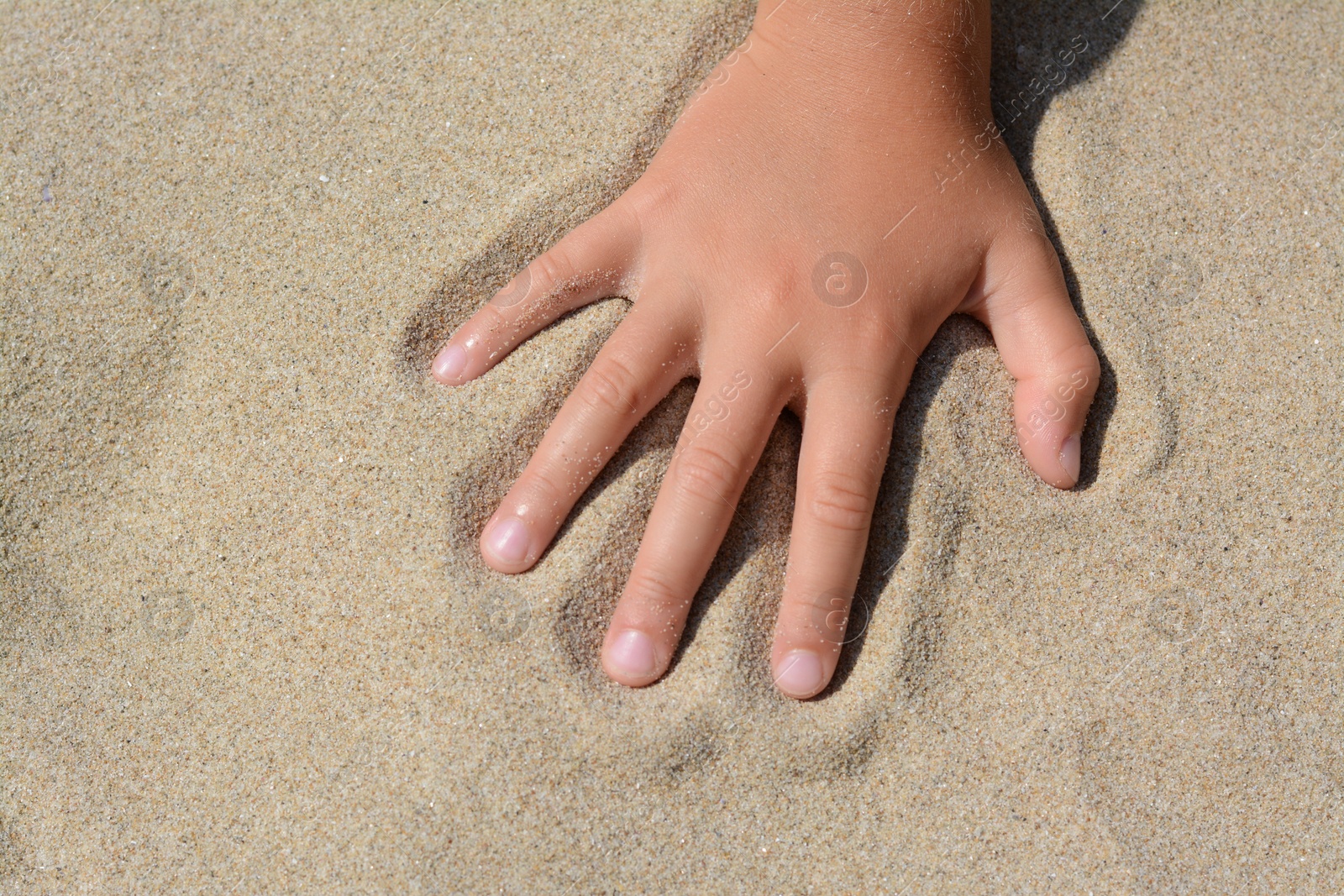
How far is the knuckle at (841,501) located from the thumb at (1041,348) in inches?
11.5

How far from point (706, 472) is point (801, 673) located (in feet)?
1.04

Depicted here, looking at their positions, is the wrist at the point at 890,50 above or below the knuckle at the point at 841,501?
above

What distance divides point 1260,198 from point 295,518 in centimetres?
168

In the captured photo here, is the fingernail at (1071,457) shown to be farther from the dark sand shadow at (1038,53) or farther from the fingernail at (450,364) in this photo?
the fingernail at (450,364)

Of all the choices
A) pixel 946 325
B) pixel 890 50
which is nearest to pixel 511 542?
pixel 946 325

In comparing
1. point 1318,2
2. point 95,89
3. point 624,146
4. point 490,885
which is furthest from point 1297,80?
point 95,89

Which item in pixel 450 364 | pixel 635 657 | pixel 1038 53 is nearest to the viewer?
pixel 635 657

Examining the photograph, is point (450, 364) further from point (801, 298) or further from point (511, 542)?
point (801, 298)

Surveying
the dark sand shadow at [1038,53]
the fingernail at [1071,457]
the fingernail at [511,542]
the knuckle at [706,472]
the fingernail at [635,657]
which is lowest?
the fingernail at [1071,457]

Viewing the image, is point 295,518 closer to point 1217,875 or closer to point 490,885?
point 490,885

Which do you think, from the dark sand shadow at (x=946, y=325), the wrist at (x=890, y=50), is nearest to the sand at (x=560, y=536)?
the dark sand shadow at (x=946, y=325)

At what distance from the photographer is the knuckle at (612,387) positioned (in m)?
1.24

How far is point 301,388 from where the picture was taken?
51.4 inches

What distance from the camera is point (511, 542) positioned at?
3.99 ft
